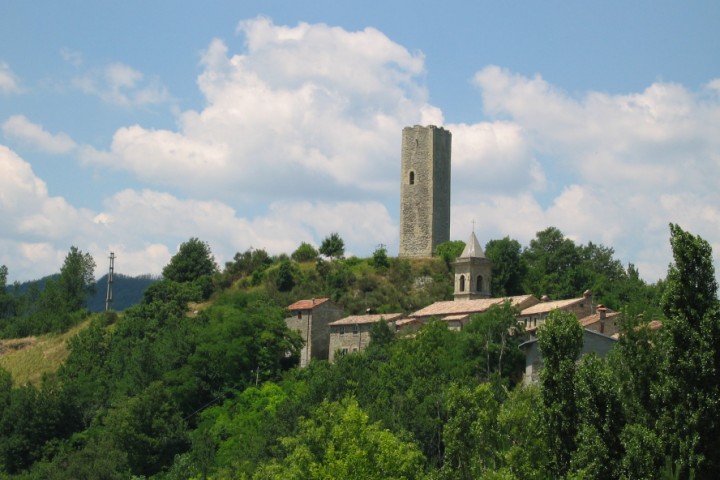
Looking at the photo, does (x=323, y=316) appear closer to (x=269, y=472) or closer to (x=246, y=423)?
(x=246, y=423)

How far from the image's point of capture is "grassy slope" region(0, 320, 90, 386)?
8988 centimetres

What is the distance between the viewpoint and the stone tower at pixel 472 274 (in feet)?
251

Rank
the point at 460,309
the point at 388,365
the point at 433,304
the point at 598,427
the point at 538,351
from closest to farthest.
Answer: the point at 598,427
the point at 538,351
the point at 388,365
the point at 460,309
the point at 433,304

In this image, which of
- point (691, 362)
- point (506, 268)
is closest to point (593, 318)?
point (506, 268)

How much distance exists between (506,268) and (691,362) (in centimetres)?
5177

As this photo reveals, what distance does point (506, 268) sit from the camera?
81.7 m

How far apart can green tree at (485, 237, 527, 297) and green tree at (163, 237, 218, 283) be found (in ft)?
83.9

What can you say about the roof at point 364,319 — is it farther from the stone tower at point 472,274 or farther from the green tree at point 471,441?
the green tree at point 471,441

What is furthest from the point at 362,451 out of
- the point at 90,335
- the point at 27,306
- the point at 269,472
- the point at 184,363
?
the point at 27,306

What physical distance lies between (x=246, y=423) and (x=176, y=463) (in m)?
4.19

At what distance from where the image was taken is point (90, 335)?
86875 mm

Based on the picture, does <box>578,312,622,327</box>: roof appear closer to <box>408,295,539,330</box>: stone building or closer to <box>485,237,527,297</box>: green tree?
<box>408,295,539,330</box>: stone building

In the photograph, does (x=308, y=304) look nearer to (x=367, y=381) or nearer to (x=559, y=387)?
(x=367, y=381)

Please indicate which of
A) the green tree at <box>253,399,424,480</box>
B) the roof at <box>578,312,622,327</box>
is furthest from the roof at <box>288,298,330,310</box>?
the green tree at <box>253,399,424,480</box>
